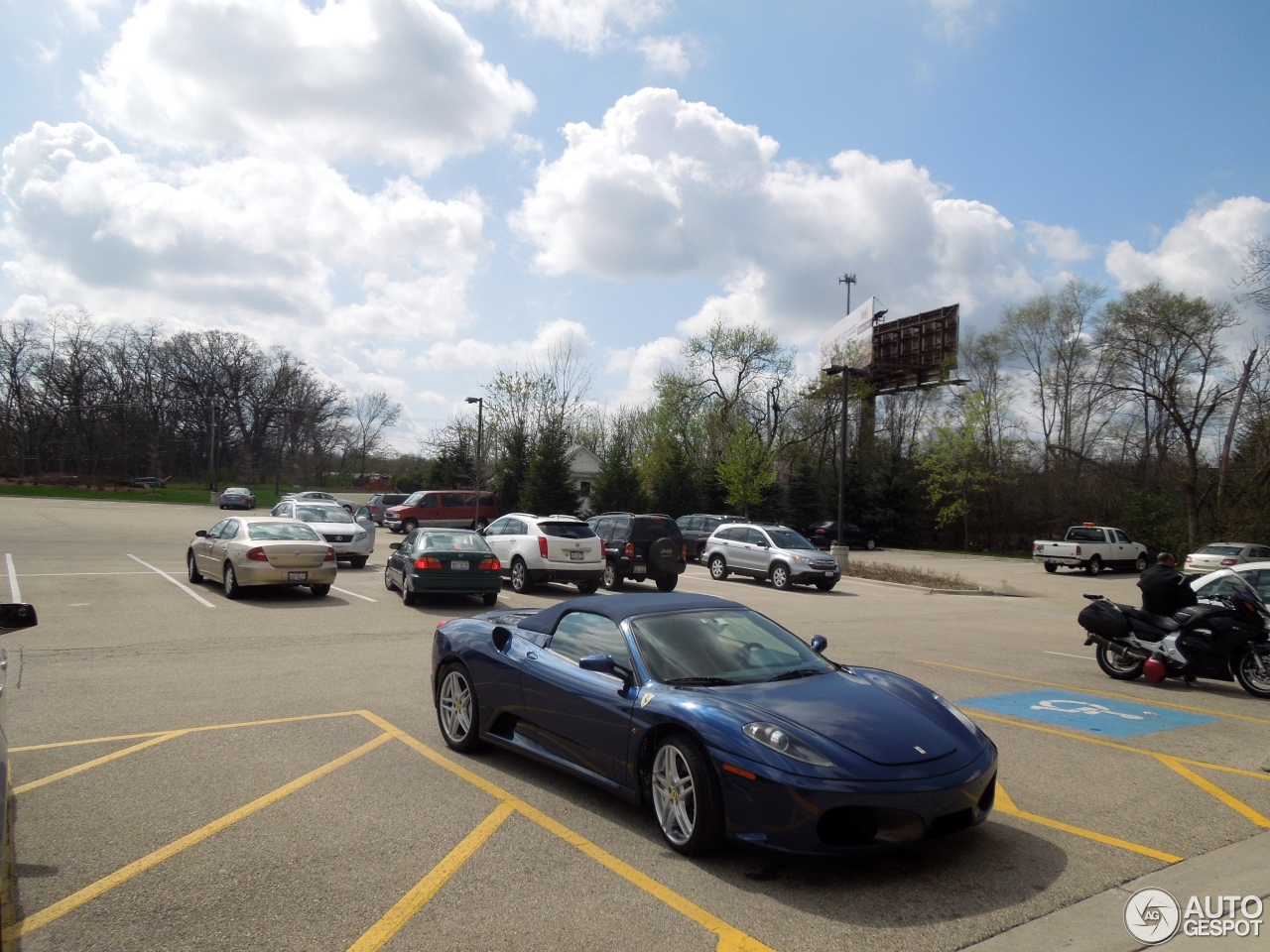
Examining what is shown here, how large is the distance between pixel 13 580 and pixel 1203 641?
19875mm

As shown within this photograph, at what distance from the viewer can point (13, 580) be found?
16.8 metres

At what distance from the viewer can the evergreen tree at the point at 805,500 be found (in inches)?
2095

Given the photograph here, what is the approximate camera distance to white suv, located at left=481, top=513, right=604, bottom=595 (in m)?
17.4

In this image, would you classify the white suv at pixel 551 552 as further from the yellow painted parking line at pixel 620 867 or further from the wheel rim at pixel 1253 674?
the wheel rim at pixel 1253 674

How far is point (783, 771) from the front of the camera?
4.05 m

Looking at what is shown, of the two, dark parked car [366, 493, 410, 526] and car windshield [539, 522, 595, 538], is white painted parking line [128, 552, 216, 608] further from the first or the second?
dark parked car [366, 493, 410, 526]

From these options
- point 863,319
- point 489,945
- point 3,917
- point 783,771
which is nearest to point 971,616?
point 783,771

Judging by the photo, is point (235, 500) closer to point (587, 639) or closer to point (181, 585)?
point (181, 585)

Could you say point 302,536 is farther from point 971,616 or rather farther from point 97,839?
point 971,616

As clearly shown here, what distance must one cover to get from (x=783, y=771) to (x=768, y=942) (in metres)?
0.76

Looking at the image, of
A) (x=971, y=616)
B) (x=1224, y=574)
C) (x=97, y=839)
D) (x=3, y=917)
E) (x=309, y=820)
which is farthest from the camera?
(x=971, y=616)

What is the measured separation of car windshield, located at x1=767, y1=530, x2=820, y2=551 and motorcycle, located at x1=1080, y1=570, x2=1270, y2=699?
12.7 m

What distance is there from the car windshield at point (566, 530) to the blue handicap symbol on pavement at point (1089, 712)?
10300 mm

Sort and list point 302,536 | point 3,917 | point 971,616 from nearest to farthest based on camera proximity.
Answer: point 3,917, point 302,536, point 971,616
